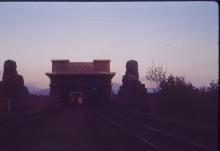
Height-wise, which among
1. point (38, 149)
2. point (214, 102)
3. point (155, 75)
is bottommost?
point (38, 149)

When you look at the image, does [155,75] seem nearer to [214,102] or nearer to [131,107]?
[131,107]

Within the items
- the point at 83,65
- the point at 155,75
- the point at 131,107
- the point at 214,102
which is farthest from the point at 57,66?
the point at 214,102

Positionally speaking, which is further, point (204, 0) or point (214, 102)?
point (214, 102)

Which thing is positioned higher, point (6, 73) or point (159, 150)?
point (6, 73)

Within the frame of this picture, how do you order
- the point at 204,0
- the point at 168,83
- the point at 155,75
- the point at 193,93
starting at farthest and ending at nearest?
the point at 155,75, the point at 168,83, the point at 193,93, the point at 204,0

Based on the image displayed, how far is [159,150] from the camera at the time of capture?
14461 millimetres

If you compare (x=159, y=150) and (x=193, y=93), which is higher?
(x=193, y=93)

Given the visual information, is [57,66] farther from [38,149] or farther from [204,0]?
[204,0]

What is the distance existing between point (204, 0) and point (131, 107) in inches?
2014

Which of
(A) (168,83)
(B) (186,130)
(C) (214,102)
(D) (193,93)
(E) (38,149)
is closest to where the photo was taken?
(E) (38,149)

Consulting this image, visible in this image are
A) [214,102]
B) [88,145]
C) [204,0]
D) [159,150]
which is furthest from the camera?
[214,102]

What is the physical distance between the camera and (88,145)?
1723 cm

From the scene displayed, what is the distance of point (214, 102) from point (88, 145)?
48.8 ft

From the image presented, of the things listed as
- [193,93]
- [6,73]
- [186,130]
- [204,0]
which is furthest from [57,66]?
[204,0]
